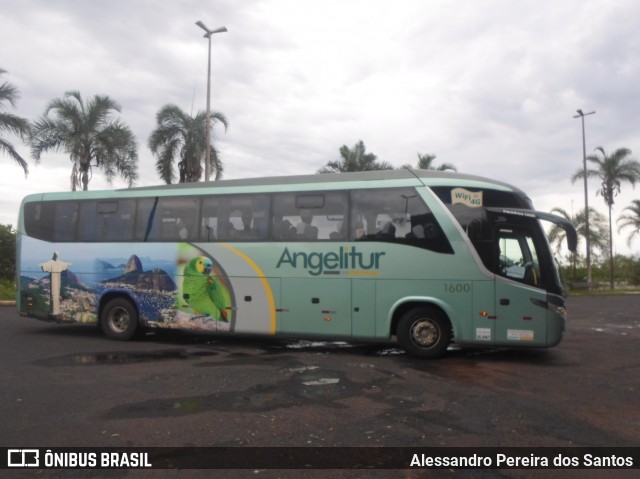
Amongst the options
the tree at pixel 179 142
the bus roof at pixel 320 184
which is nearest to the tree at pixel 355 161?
the tree at pixel 179 142

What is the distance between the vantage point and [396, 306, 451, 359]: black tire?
351 inches

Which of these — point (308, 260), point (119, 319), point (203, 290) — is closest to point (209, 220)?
point (203, 290)

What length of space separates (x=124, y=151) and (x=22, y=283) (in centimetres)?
1197

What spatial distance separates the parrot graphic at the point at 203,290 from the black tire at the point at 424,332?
12.1 feet

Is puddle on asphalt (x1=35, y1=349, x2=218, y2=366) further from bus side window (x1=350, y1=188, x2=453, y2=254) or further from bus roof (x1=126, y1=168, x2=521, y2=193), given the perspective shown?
bus side window (x1=350, y1=188, x2=453, y2=254)

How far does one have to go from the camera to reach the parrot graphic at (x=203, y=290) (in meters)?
10.3

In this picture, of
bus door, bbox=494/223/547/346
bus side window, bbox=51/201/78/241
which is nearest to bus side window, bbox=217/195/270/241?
bus side window, bbox=51/201/78/241

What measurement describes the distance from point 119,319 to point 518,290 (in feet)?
27.8

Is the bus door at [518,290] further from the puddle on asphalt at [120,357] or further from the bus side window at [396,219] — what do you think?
the puddle on asphalt at [120,357]

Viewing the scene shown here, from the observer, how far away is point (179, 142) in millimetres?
23500

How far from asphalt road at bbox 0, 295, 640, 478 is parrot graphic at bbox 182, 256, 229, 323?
2.54 ft

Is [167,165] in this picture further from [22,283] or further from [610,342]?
[610,342]

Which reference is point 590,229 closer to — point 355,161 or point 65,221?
point 355,161

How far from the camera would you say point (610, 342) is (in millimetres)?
11297
